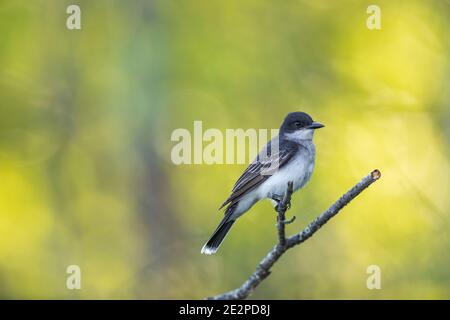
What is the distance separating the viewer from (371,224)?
1023cm

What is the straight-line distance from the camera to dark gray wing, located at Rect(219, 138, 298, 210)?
24.3ft

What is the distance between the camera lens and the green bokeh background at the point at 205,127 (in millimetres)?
10188

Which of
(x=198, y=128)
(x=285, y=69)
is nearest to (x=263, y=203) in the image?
(x=198, y=128)

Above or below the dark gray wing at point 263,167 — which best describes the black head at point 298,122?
above

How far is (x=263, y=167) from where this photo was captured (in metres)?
7.71

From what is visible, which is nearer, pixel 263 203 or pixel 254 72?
pixel 263 203

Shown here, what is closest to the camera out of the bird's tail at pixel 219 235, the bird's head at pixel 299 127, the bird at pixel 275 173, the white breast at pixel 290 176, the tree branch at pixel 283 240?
the tree branch at pixel 283 240

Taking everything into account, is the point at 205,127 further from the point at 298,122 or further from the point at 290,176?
the point at 290,176

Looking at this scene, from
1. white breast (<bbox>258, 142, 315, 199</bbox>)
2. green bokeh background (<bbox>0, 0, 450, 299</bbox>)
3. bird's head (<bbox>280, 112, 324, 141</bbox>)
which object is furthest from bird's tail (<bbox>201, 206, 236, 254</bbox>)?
green bokeh background (<bbox>0, 0, 450, 299</bbox>)

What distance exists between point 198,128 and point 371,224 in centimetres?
305

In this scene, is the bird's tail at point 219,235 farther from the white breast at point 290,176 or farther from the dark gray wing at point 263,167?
the white breast at point 290,176

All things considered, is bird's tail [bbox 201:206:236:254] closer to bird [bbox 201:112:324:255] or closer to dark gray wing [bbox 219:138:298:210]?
bird [bbox 201:112:324:255]

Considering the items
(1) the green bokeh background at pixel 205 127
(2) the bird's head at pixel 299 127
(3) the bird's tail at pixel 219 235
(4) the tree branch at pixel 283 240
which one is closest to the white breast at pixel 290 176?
(2) the bird's head at pixel 299 127
